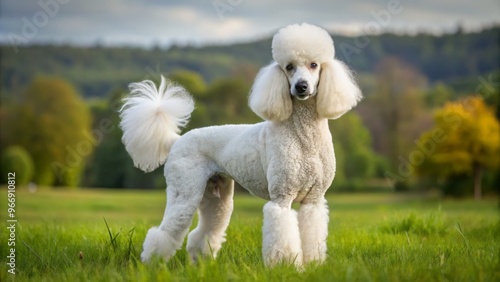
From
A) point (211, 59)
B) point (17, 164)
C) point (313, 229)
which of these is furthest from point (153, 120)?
point (211, 59)

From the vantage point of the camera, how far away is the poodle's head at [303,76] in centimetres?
496

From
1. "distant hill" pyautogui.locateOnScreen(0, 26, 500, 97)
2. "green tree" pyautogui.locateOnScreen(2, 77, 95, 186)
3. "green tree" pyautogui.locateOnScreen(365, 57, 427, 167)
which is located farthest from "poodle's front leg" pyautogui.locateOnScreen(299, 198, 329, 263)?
"distant hill" pyautogui.locateOnScreen(0, 26, 500, 97)

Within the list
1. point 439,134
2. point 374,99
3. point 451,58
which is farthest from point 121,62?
point 439,134

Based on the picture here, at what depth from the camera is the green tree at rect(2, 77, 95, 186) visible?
140 ft

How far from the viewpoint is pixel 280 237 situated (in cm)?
499

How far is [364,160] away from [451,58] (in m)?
36.2

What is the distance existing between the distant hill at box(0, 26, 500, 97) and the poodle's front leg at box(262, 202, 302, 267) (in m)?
41.7

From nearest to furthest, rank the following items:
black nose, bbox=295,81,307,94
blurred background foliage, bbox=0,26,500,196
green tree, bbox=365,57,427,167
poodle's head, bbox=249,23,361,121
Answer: black nose, bbox=295,81,307,94
poodle's head, bbox=249,23,361,121
blurred background foliage, bbox=0,26,500,196
green tree, bbox=365,57,427,167

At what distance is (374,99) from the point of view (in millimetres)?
45875

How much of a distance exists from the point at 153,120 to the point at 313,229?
208 centimetres

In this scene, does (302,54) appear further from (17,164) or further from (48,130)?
(48,130)

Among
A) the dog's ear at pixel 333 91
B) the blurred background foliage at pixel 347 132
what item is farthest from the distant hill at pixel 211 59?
the dog's ear at pixel 333 91

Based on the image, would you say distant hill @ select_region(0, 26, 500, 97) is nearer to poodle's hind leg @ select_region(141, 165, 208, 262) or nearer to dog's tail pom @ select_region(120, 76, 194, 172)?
dog's tail pom @ select_region(120, 76, 194, 172)

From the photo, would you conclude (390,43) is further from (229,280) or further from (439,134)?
(229,280)
